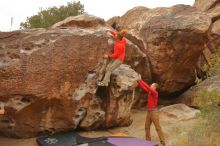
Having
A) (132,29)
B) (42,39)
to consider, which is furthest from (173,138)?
(132,29)

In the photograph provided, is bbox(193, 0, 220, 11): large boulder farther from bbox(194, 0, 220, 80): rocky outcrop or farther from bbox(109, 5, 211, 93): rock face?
bbox(109, 5, 211, 93): rock face

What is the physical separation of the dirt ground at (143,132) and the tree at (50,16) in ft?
53.1

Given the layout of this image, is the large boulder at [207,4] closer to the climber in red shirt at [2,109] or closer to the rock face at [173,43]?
the rock face at [173,43]

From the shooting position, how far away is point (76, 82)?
412 inches

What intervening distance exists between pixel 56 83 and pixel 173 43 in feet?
17.0

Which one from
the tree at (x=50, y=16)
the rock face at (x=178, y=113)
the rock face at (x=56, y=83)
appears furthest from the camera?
the tree at (x=50, y=16)

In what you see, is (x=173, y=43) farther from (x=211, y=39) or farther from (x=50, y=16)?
(x=50, y=16)

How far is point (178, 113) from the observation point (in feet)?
42.3

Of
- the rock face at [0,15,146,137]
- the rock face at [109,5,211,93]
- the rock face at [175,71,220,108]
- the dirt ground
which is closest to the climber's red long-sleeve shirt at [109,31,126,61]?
the rock face at [0,15,146,137]

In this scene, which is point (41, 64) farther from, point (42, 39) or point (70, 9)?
point (70, 9)

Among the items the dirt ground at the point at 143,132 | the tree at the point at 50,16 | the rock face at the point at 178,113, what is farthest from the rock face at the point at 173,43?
the tree at the point at 50,16

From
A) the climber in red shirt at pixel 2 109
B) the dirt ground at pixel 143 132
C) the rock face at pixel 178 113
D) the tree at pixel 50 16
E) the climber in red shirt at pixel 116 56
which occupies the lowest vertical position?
the dirt ground at pixel 143 132

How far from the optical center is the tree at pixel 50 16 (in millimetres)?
28084

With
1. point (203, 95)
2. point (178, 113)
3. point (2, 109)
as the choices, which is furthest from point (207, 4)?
point (2, 109)
